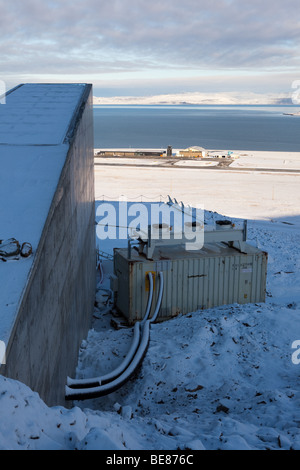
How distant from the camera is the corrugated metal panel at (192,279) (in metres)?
16.9

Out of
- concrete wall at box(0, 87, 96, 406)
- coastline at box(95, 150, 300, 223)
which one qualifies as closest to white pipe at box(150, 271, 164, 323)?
concrete wall at box(0, 87, 96, 406)

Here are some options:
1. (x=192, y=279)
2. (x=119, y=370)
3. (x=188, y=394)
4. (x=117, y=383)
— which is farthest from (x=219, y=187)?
(x=117, y=383)

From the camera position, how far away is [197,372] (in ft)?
40.6

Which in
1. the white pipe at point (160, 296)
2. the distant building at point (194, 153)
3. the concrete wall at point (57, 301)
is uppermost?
the distant building at point (194, 153)

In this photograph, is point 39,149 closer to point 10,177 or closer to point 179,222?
point 10,177

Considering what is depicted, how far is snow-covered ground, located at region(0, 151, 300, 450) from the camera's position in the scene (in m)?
5.39

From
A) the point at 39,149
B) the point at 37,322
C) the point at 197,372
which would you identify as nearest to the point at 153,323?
the point at 197,372

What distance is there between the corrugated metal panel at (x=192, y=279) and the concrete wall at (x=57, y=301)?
3.22 m

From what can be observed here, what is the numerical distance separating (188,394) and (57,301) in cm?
478

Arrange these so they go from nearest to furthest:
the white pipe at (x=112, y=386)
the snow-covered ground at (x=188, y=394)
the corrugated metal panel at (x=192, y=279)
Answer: the snow-covered ground at (x=188, y=394) → the white pipe at (x=112, y=386) → the corrugated metal panel at (x=192, y=279)

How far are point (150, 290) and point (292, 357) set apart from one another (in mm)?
5673

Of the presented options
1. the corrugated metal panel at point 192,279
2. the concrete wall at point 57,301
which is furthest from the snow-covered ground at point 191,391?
the corrugated metal panel at point 192,279

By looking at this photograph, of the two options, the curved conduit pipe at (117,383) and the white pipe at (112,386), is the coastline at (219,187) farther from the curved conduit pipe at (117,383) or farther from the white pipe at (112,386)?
the white pipe at (112,386)

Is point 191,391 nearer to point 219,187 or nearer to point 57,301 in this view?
point 57,301
